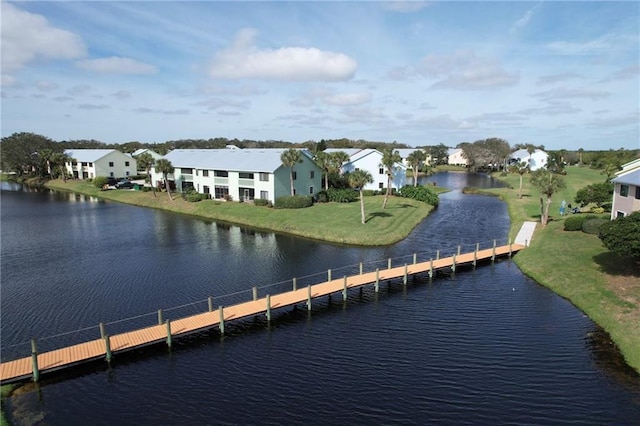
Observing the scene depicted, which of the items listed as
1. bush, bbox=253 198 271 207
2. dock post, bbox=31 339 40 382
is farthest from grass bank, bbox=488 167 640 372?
bush, bbox=253 198 271 207

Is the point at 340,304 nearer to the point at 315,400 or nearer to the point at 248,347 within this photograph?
the point at 248,347

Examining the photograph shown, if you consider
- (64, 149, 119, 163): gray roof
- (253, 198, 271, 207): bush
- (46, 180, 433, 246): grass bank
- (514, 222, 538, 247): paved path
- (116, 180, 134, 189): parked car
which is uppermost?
(64, 149, 119, 163): gray roof

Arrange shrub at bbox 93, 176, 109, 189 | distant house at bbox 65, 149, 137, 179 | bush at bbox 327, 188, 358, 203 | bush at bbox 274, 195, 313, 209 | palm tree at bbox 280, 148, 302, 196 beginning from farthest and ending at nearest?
distant house at bbox 65, 149, 137, 179
shrub at bbox 93, 176, 109, 189
bush at bbox 327, 188, 358, 203
palm tree at bbox 280, 148, 302, 196
bush at bbox 274, 195, 313, 209

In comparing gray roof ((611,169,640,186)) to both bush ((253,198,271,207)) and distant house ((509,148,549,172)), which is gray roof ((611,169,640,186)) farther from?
distant house ((509,148,549,172))

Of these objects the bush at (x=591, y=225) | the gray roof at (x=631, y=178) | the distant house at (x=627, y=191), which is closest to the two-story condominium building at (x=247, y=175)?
the bush at (x=591, y=225)

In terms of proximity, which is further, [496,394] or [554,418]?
[496,394]

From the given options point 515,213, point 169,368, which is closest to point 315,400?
point 169,368
